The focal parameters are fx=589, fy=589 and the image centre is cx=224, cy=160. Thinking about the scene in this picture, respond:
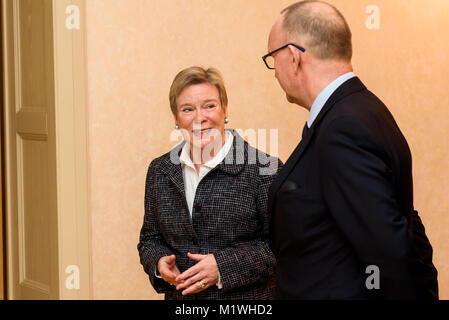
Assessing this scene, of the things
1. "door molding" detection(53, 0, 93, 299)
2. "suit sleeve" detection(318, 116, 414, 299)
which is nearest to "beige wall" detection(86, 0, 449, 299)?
"door molding" detection(53, 0, 93, 299)

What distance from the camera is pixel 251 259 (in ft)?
6.73

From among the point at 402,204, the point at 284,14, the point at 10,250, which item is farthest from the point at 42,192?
the point at 402,204

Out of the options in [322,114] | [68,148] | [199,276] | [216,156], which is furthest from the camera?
[68,148]

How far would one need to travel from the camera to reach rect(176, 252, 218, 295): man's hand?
6.52 ft

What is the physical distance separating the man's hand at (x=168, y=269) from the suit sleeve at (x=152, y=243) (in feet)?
0.19

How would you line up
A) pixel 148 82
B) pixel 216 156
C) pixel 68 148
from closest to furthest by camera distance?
pixel 216 156, pixel 68 148, pixel 148 82

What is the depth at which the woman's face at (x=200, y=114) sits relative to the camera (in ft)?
7.10

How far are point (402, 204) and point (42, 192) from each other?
1.85 m

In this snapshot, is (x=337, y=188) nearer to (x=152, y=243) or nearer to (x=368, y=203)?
(x=368, y=203)

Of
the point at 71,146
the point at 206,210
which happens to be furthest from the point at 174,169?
the point at 71,146

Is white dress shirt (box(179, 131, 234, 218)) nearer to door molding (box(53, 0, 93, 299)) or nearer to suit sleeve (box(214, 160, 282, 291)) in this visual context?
suit sleeve (box(214, 160, 282, 291))

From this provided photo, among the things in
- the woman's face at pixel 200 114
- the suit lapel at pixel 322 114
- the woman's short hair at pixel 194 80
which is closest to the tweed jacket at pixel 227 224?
the woman's face at pixel 200 114

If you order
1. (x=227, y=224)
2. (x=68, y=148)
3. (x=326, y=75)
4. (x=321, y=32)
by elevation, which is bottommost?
(x=227, y=224)

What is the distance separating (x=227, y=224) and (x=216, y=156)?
25 cm
